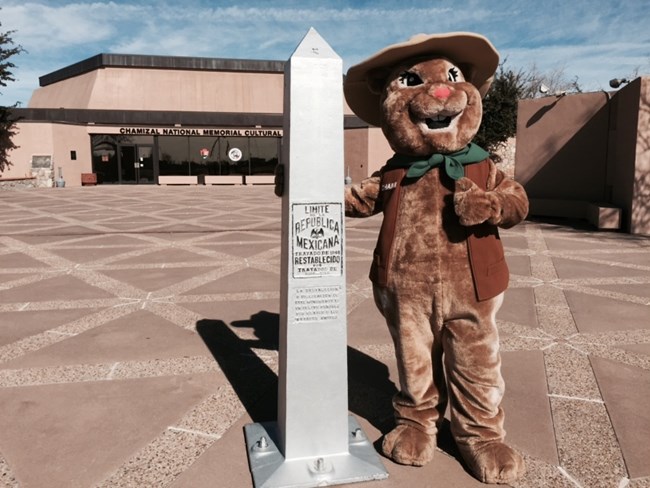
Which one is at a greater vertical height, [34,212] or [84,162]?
[84,162]

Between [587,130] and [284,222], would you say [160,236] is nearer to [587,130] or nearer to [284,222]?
[284,222]

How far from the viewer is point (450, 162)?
101 inches

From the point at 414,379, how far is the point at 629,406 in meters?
1.50

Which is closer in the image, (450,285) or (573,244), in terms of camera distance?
(450,285)

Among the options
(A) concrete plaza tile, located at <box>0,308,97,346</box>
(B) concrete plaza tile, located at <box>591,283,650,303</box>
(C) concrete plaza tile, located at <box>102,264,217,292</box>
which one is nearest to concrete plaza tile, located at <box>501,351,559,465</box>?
(B) concrete plaza tile, located at <box>591,283,650,303</box>

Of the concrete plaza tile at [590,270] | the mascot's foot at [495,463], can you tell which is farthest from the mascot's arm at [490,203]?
the concrete plaza tile at [590,270]

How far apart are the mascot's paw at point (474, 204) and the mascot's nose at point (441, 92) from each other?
0.41 metres

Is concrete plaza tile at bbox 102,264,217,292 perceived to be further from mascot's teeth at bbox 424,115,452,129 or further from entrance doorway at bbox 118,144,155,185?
entrance doorway at bbox 118,144,155,185

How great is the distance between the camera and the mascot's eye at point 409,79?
106 inches

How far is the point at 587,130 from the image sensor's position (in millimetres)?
13102

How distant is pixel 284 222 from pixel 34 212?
14.2 meters

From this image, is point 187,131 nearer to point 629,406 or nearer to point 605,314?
point 605,314

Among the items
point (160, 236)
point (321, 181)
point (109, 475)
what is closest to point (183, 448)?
point (109, 475)

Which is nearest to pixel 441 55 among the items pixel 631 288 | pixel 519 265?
pixel 631 288
